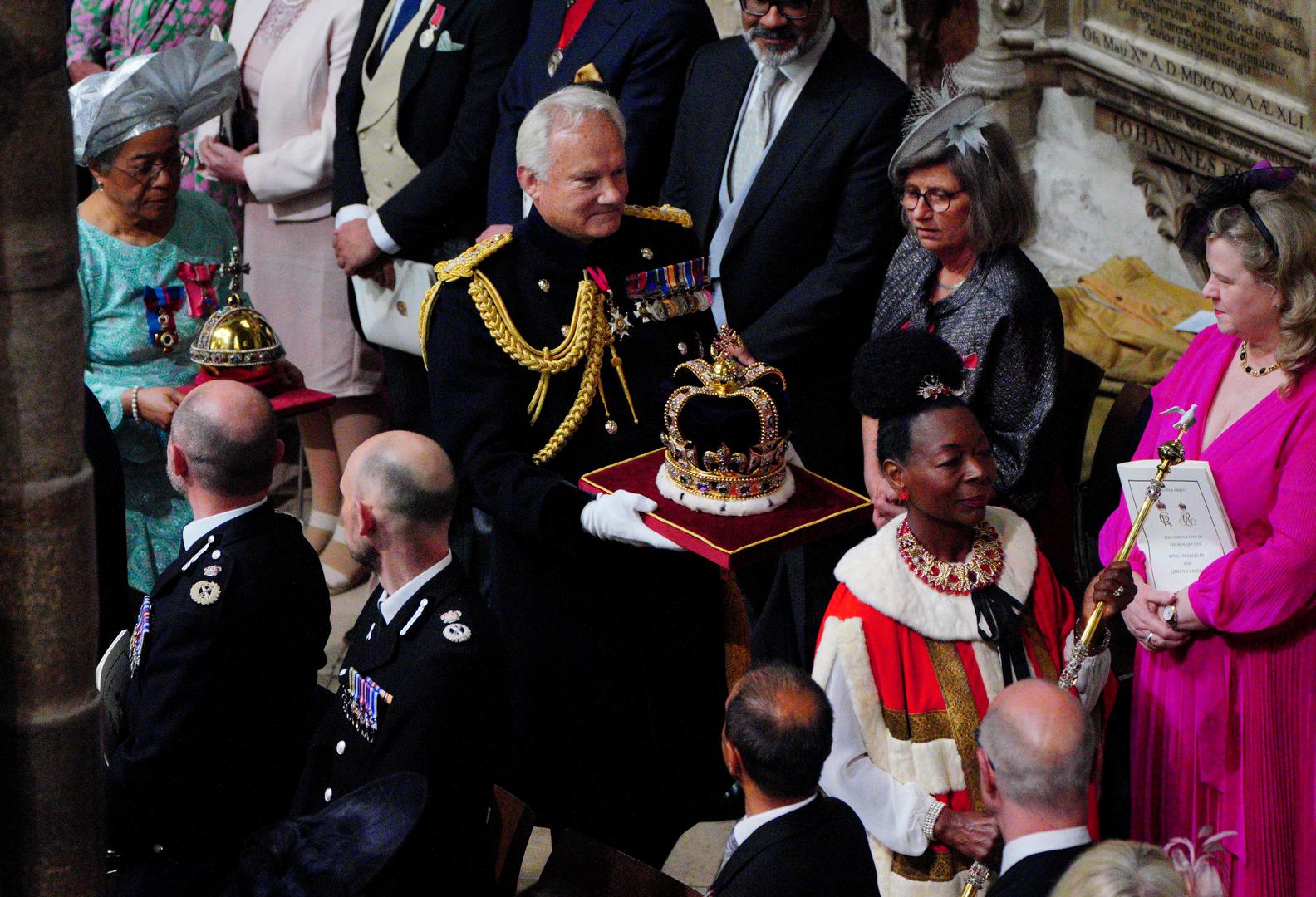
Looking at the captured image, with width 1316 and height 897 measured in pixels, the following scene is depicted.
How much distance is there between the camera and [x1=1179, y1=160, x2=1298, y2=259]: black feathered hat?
3180 millimetres

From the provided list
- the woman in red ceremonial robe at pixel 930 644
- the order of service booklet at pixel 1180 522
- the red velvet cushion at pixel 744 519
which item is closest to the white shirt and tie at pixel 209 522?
the red velvet cushion at pixel 744 519

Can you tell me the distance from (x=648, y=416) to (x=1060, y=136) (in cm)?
288

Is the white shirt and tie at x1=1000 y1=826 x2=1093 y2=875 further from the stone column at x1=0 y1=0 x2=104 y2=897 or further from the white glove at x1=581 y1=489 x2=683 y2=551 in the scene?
the stone column at x1=0 y1=0 x2=104 y2=897

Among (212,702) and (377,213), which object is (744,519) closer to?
(212,702)

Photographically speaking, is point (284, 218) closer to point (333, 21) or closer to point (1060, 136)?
point (333, 21)

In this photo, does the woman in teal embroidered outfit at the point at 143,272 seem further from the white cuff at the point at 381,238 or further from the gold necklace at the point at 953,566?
the gold necklace at the point at 953,566

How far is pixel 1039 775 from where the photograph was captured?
7.98 feet

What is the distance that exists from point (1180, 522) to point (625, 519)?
113cm

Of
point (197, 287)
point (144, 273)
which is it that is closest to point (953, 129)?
point (197, 287)

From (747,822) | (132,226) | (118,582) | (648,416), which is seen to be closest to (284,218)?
(132,226)

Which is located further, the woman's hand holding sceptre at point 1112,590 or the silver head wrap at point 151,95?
the silver head wrap at point 151,95

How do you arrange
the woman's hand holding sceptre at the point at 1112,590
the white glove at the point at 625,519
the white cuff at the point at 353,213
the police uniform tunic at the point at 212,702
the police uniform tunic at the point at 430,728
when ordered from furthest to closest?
1. the white cuff at the point at 353,213
2. the white glove at the point at 625,519
3. the woman's hand holding sceptre at the point at 1112,590
4. the police uniform tunic at the point at 212,702
5. the police uniform tunic at the point at 430,728

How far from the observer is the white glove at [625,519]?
322 centimetres

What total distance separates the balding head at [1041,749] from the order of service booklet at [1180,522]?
34.0 inches
